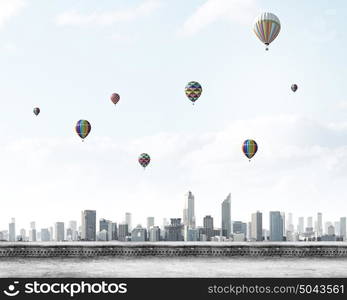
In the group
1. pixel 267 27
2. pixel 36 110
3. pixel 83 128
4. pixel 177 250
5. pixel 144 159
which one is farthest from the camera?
pixel 144 159

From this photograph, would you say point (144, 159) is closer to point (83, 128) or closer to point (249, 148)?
point (83, 128)

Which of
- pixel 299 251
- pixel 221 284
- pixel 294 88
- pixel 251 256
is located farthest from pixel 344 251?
pixel 221 284

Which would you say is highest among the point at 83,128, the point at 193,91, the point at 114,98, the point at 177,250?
the point at 114,98

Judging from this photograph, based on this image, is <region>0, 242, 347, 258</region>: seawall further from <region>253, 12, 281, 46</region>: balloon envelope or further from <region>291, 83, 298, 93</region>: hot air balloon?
<region>253, 12, 281, 46</region>: balloon envelope

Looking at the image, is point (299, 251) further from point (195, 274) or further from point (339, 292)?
point (339, 292)

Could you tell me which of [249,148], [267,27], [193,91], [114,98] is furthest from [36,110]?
[267,27]

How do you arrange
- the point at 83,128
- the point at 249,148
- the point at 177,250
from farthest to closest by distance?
1. the point at 177,250
2. the point at 249,148
3. the point at 83,128

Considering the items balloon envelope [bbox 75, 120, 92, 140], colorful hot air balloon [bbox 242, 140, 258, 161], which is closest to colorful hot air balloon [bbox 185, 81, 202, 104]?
colorful hot air balloon [bbox 242, 140, 258, 161]
